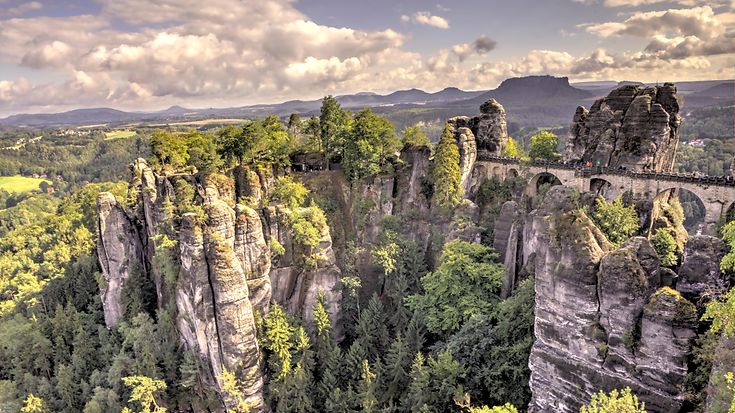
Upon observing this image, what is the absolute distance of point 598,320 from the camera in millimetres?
25641

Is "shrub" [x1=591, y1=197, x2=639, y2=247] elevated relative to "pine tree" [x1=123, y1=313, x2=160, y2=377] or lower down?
elevated

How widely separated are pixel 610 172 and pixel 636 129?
17.2ft

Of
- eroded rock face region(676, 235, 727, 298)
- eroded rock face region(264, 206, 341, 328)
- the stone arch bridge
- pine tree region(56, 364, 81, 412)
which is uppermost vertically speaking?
the stone arch bridge

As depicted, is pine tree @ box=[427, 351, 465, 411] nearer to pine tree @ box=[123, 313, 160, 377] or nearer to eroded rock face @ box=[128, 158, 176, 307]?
pine tree @ box=[123, 313, 160, 377]

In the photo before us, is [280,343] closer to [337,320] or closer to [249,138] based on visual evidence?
[337,320]

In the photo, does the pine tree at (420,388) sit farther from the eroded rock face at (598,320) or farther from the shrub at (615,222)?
the shrub at (615,222)

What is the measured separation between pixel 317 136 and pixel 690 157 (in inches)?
4569

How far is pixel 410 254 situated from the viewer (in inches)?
1956

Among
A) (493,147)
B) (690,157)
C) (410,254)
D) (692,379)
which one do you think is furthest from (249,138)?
(690,157)

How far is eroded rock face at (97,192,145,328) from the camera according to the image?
53.0 metres

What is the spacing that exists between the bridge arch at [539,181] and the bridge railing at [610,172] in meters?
1.38

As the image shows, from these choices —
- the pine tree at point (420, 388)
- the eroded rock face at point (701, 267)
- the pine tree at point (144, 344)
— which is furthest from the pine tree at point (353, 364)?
the eroded rock face at point (701, 267)

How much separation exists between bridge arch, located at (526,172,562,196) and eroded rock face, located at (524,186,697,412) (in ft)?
69.6

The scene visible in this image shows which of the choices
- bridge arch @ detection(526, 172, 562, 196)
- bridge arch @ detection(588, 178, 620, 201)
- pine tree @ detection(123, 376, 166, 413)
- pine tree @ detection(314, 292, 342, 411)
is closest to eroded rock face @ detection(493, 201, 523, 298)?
bridge arch @ detection(526, 172, 562, 196)
